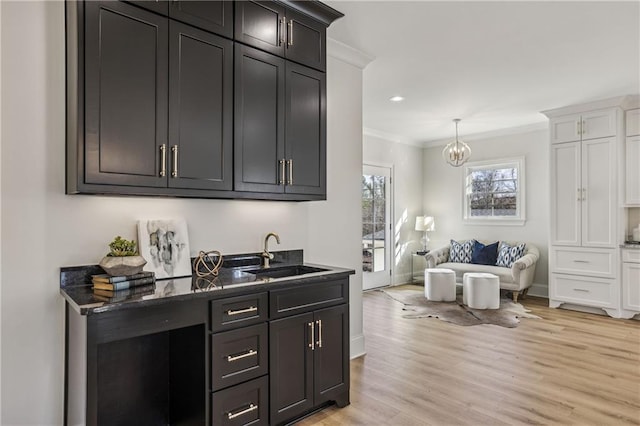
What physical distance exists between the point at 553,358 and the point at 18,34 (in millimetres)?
4387

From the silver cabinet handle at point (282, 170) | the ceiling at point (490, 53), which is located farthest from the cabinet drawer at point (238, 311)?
the ceiling at point (490, 53)

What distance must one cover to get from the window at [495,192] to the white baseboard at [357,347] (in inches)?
163

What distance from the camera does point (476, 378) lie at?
297cm

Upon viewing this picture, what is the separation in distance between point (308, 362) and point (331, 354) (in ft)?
0.65

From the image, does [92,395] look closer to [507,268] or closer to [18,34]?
[18,34]

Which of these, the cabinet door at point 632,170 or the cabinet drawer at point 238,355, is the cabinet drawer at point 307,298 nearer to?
the cabinet drawer at point 238,355

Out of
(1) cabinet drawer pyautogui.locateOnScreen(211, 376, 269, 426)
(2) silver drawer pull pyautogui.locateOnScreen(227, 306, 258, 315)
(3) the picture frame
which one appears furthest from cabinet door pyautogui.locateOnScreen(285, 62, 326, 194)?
(1) cabinet drawer pyautogui.locateOnScreen(211, 376, 269, 426)

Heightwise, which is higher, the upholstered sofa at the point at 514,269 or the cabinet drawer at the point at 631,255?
the cabinet drawer at the point at 631,255

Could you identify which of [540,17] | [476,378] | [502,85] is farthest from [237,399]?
[502,85]

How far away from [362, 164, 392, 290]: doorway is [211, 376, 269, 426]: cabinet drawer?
4334 mm

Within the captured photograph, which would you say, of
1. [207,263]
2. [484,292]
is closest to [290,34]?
[207,263]

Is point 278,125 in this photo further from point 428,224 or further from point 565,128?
point 428,224

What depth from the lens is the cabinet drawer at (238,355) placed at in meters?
1.94

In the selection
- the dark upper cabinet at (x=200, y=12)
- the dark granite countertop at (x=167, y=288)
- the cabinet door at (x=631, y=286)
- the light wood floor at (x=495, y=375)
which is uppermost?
the dark upper cabinet at (x=200, y=12)
